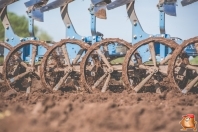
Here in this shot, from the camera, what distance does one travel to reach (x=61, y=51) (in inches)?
301

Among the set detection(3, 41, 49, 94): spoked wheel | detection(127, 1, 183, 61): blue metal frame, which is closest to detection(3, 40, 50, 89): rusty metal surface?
detection(3, 41, 49, 94): spoked wheel

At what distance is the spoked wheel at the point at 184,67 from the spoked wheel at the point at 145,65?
18 centimetres

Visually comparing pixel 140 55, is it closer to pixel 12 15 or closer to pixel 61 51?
pixel 61 51

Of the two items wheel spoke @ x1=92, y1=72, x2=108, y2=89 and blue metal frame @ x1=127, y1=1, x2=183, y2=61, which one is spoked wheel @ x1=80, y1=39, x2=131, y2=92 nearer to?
wheel spoke @ x1=92, y1=72, x2=108, y2=89

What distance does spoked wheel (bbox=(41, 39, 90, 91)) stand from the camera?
7.32 m

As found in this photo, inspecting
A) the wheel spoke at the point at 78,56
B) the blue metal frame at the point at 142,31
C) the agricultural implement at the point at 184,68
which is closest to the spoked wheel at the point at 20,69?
the wheel spoke at the point at 78,56

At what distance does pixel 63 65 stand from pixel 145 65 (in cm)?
185

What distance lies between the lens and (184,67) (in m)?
6.38

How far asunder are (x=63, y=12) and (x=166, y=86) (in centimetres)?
294

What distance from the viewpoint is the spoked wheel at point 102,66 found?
6.92 metres

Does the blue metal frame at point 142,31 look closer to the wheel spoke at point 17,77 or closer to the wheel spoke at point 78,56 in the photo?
the wheel spoke at point 78,56

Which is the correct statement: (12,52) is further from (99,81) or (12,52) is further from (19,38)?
(99,81)

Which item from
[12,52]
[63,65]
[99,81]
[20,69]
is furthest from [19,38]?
[99,81]

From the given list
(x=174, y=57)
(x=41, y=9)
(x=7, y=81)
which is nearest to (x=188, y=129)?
(x=174, y=57)
